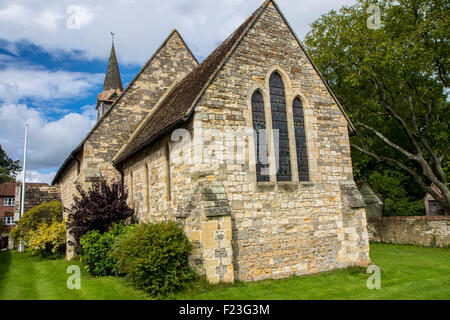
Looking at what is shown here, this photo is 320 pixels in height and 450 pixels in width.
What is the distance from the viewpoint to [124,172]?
15664 mm

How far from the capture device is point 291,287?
8.90m

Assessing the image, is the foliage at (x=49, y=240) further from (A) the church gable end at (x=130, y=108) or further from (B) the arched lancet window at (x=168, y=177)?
(B) the arched lancet window at (x=168, y=177)

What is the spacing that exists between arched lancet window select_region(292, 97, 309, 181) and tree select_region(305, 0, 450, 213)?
8.60m

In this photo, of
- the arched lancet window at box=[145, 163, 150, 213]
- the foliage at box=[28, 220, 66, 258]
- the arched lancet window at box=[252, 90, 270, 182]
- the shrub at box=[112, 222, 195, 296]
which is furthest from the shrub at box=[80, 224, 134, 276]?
the foliage at box=[28, 220, 66, 258]

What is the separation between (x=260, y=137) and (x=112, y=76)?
74.7ft

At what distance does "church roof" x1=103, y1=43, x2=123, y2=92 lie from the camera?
2852 centimetres

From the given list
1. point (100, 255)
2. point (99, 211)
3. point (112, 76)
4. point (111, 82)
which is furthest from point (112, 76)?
point (100, 255)

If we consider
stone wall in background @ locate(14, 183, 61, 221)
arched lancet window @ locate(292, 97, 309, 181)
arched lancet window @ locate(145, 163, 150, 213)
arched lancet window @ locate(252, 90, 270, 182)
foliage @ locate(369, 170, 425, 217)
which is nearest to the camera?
arched lancet window @ locate(252, 90, 270, 182)

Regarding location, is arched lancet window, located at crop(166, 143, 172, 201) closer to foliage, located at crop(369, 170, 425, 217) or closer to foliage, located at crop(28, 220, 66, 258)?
foliage, located at crop(28, 220, 66, 258)

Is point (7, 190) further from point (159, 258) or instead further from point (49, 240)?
point (159, 258)

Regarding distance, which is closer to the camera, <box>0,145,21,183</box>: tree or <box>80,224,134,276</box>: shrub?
<box>80,224,134,276</box>: shrub

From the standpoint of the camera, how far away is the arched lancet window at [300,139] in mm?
11008
